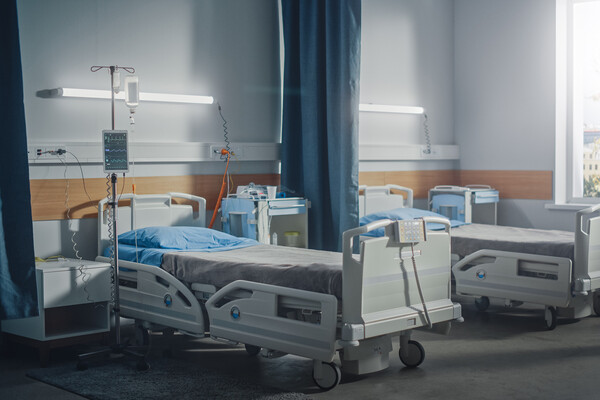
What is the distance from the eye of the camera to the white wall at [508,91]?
6.71 metres

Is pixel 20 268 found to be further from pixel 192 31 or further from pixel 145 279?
pixel 192 31

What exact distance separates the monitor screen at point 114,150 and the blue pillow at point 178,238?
0.63 meters

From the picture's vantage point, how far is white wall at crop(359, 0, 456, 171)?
6.58 m

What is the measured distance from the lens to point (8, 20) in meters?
3.81

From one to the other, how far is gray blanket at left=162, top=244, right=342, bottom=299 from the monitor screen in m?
0.62

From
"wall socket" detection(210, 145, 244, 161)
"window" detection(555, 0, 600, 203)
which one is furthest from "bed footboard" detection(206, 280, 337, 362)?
"window" detection(555, 0, 600, 203)

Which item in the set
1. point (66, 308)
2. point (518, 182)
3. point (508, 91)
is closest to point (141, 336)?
point (66, 308)

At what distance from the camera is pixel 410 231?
3629 millimetres

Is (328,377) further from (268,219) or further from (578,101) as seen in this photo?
(578,101)

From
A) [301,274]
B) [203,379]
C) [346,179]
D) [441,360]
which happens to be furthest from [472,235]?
[203,379]

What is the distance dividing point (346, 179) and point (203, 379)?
2135 mm

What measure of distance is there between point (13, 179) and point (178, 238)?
1.11 meters

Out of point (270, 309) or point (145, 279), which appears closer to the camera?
point (270, 309)

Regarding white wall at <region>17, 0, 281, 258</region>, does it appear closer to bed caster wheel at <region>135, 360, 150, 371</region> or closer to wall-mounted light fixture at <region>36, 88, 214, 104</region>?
wall-mounted light fixture at <region>36, 88, 214, 104</region>
